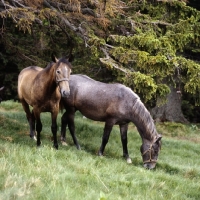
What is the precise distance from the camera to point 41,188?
18.1 ft

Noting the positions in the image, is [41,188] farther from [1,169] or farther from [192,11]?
[192,11]

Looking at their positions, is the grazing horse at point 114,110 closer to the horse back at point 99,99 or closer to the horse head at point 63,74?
the horse back at point 99,99

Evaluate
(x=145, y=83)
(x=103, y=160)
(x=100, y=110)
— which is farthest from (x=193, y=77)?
(x=103, y=160)

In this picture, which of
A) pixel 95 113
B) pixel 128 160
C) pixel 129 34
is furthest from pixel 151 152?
pixel 129 34

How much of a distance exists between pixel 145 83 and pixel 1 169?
14.6ft

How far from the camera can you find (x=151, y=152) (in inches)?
365

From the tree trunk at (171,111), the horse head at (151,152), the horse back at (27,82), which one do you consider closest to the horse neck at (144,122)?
the horse head at (151,152)

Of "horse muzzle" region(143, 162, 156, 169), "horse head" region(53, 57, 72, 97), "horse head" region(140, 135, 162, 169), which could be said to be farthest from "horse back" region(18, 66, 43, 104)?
"horse muzzle" region(143, 162, 156, 169)

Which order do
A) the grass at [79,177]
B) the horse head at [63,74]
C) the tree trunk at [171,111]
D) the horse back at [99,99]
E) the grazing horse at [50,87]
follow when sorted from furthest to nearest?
the tree trunk at [171,111], the horse back at [99,99], the grazing horse at [50,87], the horse head at [63,74], the grass at [79,177]

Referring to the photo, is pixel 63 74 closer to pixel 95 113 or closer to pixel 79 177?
pixel 95 113

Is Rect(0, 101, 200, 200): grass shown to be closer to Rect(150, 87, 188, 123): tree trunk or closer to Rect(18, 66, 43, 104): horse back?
Rect(18, 66, 43, 104): horse back

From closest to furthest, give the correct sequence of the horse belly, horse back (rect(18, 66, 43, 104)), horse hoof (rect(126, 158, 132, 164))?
horse hoof (rect(126, 158, 132, 164)) → the horse belly → horse back (rect(18, 66, 43, 104))

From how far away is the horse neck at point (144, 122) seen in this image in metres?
9.35

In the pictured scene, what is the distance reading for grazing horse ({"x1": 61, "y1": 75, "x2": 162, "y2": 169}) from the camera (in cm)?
935
